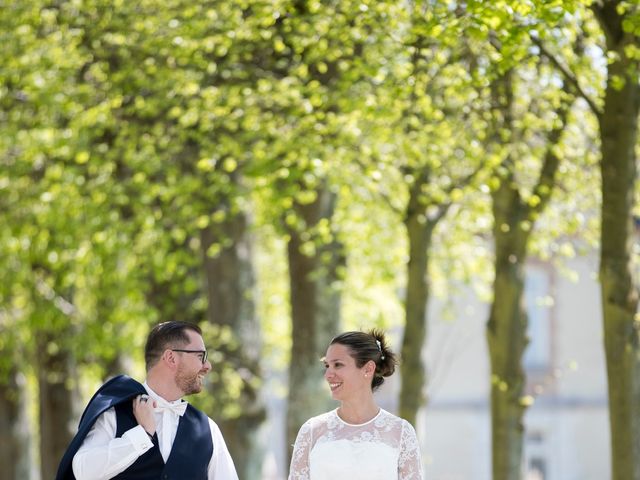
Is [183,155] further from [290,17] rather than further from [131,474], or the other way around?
[131,474]

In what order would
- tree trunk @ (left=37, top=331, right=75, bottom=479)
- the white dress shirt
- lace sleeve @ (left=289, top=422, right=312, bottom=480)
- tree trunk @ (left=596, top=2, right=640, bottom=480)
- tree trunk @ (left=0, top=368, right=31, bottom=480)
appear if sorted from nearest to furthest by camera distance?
1. the white dress shirt
2. lace sleeve @ (left=289, top=422, right=312, bottom=480)
3. tree trunk @ (left=596, top=2, right=640, bottom=480)
4. tree trunk @ (left=37, top=331, right=75, bottom=479)
5. tree trunk @ (left=0, top=368, right=31, bottom=480)

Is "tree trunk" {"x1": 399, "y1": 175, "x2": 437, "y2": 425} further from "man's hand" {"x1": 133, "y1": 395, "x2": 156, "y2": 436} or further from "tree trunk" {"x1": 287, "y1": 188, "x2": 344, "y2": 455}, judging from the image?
"man's hand" {"x1": 133, "y1": 395, "x2": 156, "y2": 436}

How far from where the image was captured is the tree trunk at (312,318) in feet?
57.8

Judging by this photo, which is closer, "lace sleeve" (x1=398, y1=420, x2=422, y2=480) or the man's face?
the man's face

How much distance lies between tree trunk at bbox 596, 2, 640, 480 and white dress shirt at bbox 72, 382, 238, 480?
532 cm

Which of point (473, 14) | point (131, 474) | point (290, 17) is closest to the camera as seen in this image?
point (131, 474)

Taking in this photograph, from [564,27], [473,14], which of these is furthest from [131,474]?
[564,27]

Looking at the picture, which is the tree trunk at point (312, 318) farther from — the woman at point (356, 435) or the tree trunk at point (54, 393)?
the woman at point (356, 435)

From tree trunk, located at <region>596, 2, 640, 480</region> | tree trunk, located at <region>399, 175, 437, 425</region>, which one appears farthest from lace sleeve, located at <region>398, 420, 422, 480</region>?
tree trunk, located at <region>399, 175, 437, 425</region>

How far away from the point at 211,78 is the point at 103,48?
1443 millimetres

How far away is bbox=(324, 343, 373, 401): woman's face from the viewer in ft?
27.0

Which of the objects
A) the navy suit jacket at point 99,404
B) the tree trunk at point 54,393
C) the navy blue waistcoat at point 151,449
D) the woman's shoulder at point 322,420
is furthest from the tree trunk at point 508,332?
the tree trunk at point 54,393

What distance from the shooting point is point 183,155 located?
61.3 ft

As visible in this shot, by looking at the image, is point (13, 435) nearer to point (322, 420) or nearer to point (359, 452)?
point (322, 420)
